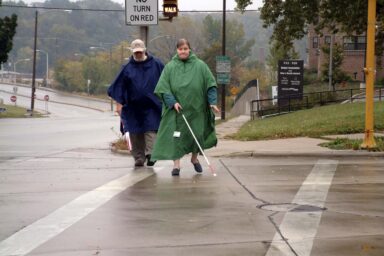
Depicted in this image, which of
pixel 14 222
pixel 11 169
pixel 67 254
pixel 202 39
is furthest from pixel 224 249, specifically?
pixel 202 39

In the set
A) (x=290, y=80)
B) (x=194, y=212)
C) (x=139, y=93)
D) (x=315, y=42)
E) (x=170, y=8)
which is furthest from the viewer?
(x=315, y=42)

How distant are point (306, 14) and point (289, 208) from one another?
17.1 metres

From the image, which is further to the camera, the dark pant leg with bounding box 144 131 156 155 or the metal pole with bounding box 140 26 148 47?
the metal pole with bounding box 140 26 148 47

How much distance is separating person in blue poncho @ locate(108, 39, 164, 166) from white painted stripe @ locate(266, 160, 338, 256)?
281cm

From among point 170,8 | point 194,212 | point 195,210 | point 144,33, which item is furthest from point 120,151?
point 194,212

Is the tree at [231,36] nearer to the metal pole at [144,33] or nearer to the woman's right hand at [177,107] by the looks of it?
the metal pole at [144,33]

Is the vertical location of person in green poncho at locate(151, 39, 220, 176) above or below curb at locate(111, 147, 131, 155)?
above

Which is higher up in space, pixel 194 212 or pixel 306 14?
pixel 306 14

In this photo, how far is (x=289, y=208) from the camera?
6.93 meters

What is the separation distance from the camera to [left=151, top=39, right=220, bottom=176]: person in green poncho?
9.67m

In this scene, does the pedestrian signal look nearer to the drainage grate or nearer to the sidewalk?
the sidewalk

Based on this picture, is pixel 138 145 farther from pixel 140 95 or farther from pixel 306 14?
pixel 306 14

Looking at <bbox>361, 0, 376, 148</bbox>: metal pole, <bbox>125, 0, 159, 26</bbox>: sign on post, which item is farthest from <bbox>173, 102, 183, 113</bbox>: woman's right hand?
<bbox>125, 0, 159, 26</bbox>: sign on post

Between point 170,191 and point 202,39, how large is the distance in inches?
4313
